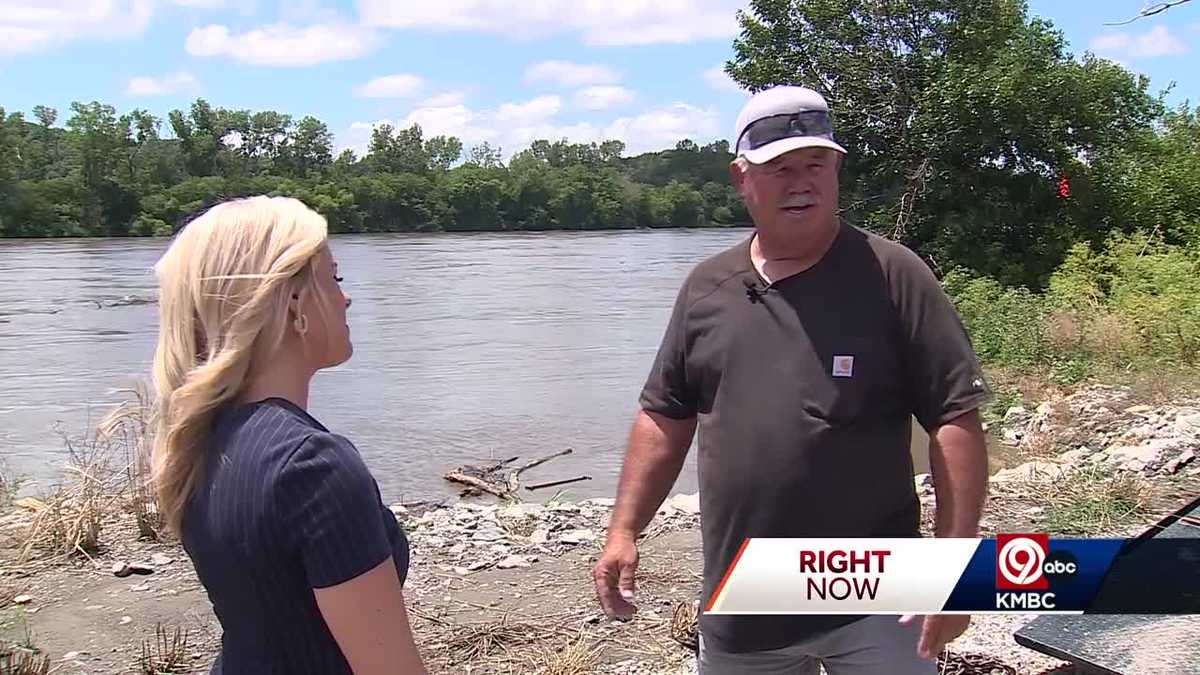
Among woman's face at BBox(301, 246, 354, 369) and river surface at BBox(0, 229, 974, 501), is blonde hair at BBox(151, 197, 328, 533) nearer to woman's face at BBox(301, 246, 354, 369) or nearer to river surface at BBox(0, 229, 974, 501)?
woman's face at BBox(301, 246, 354, 369)

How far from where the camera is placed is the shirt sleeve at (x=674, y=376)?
8.10 feet

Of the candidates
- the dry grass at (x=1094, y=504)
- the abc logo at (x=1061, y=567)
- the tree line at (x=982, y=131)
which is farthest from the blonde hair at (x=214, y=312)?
the tree line at (x=982, y=131)

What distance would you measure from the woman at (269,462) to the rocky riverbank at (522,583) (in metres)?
2.66

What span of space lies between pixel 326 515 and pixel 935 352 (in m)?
1.30

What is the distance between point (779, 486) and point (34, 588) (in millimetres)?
4719

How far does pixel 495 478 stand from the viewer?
431 inches

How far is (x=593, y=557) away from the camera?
19.9 ft

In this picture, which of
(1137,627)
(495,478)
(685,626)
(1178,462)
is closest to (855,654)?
(1137,627)

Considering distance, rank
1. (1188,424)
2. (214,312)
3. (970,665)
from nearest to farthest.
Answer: (214,312), (970,665), (1188,424)

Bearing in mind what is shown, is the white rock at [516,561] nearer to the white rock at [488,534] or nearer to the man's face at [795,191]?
the white rock at [488,534]

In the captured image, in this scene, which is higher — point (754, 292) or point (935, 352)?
point (754, 292)

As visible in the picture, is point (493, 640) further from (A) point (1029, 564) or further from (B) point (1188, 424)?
(B) point (1188, 424)

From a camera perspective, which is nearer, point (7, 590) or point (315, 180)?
point (7, 590)

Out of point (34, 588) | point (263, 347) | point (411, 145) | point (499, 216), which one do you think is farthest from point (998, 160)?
point (411, 145)
